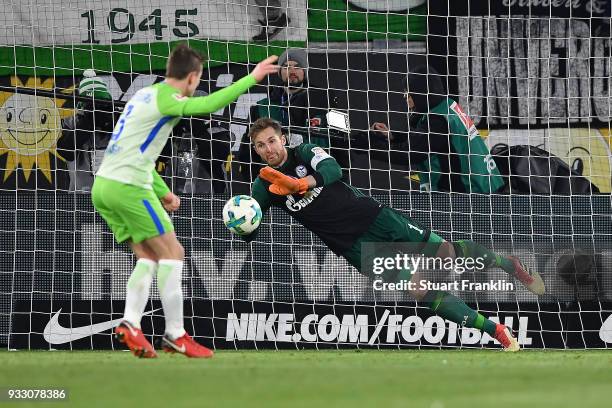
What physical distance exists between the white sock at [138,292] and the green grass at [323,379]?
1.11 feet

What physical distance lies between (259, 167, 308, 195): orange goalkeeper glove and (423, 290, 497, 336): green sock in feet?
5.68

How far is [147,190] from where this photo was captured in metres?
7.79

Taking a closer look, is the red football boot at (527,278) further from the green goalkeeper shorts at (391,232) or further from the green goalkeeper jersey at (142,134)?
the green goalkeeper jersey at (142,134)

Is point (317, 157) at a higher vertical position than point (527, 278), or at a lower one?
higher

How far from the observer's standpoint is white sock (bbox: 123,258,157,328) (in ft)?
25.1

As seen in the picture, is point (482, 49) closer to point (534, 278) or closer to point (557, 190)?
point (557, 190)

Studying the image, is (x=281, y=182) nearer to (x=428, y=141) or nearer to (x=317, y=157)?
(x=317, y=157)

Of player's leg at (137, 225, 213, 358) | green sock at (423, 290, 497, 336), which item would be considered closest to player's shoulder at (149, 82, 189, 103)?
player's leg at (137, 225, 213, 358)

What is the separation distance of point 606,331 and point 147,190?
5093 mm

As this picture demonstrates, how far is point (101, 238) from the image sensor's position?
1099cm

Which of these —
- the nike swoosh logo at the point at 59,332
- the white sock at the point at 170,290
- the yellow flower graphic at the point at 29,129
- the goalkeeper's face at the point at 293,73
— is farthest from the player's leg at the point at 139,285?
the goalkeeper's face at the point at 293,73

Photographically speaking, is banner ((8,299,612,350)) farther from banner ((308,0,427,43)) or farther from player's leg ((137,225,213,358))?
player's leg ((137,225,213,358))

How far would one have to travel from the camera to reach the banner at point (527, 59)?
488 inches

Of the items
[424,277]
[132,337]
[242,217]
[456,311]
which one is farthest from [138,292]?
[424,277]
